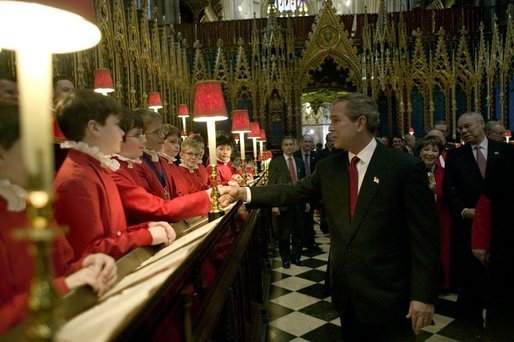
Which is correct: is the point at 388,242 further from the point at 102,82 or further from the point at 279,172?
the point at 102,82

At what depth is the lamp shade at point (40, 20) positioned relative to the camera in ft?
2.06

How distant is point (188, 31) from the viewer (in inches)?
473

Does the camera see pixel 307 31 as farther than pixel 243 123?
Yes

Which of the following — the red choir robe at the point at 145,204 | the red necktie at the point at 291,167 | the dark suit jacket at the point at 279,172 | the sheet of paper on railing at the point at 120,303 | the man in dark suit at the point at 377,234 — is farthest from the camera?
the red necktie at the point at 291,167

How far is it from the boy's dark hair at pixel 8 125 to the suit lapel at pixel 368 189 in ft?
4.67

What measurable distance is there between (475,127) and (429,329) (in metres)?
1.74

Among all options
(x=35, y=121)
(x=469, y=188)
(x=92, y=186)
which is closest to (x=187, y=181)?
(x=92, y=186)

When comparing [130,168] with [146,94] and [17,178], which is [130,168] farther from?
[146,94]

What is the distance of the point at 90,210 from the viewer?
4.50 feet

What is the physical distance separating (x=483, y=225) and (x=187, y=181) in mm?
2494

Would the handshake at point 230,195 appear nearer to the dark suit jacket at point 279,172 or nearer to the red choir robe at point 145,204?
the red choir robe at point 145,204

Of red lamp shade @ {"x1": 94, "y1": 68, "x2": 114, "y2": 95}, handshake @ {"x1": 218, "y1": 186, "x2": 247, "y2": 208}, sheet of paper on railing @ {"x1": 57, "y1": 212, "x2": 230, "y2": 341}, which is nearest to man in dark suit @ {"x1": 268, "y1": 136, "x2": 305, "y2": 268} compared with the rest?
red lamp shade @ {"x1": 94, "y1": 68, "x2": 114, "y2": 95}

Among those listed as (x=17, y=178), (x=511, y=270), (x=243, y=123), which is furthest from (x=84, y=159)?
(x=243, y=123)

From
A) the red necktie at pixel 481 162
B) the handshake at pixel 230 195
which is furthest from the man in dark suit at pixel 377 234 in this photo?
the red necktie at pixel 481 162
